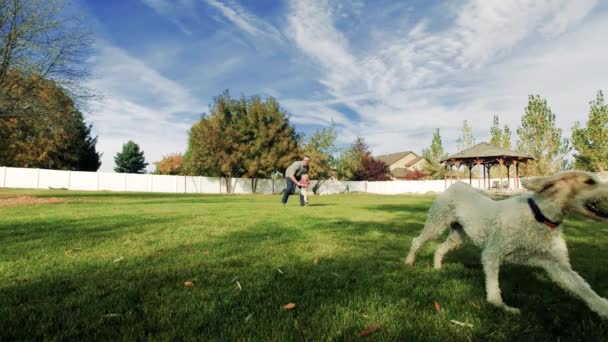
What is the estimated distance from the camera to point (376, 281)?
2928 mm

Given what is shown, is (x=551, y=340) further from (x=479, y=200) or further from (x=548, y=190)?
(x=479, y=200)

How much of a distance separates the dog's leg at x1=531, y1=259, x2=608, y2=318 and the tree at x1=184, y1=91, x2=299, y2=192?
36.8m

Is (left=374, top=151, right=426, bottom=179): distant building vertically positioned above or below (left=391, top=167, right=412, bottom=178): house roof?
above

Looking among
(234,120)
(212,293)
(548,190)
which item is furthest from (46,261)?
(234,120)

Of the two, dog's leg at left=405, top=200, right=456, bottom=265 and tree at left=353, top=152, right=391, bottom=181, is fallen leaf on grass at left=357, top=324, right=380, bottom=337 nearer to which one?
dog's leg at left=405, top=200, right=456, bottom=265

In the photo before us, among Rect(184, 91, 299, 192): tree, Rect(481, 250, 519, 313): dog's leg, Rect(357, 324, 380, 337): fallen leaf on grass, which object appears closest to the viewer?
Rect(357, 324, 380, 337): fallen leaf on grass

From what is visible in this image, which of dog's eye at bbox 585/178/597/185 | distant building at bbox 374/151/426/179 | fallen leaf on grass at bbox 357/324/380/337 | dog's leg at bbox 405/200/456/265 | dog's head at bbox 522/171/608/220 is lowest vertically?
fallen leaf on grass at bbox 357/324/380/337

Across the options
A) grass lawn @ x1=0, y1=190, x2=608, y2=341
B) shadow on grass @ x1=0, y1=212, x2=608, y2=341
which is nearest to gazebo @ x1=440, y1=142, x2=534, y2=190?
grass lawn @ x1=0, y1=190, x2=608, y2=341

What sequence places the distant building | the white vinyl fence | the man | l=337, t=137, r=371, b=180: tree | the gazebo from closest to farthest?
the man → the gazebo → the white vinyl fence → l=337, t=137, r=371, b=180: tree → the distant building

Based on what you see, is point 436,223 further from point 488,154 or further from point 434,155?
point 434,155

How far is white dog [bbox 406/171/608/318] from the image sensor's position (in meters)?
2.21

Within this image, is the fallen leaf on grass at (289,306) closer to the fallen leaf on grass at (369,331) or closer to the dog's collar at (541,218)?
the fallen leaf on grass at (369,331)

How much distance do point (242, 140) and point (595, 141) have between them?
4170cm

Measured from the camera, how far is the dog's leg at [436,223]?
11.4 ft
